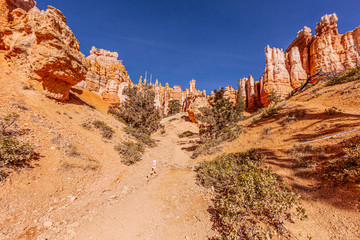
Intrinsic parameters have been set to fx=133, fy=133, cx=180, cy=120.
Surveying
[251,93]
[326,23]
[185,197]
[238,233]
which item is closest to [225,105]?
[185,197]

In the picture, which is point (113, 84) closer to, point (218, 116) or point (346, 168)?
point (218, 116)

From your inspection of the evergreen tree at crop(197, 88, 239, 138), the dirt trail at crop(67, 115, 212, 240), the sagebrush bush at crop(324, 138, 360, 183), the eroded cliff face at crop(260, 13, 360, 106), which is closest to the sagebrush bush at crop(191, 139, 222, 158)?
the evergreen tree at crop(197, 88, 239, 138)

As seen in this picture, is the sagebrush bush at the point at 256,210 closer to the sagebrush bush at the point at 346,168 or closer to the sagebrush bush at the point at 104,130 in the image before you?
Result: the sagebrush bush at the point at 346,168

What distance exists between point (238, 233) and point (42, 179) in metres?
6.74

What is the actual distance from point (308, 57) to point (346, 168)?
168ft

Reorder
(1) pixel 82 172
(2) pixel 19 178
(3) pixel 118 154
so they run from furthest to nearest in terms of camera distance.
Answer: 1. (3) pixel 118 154
2. (1) pixel 82 172
3. (2) pixel 19 178

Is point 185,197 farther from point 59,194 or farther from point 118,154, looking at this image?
point 118,154

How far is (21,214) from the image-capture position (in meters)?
3.70

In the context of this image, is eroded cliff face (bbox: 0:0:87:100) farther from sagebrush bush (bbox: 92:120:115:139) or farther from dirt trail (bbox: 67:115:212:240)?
dirt trail (bbox: 67:115:212:240)

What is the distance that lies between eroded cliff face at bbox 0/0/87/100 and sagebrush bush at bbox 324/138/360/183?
16.1m

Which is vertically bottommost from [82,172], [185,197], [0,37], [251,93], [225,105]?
[185,197]

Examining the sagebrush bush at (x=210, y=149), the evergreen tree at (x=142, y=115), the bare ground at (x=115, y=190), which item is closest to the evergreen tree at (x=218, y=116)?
the sagebrush bush at (x=210, y=149)

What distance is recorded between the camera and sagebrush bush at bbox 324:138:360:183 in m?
3.64

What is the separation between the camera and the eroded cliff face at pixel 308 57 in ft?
109
